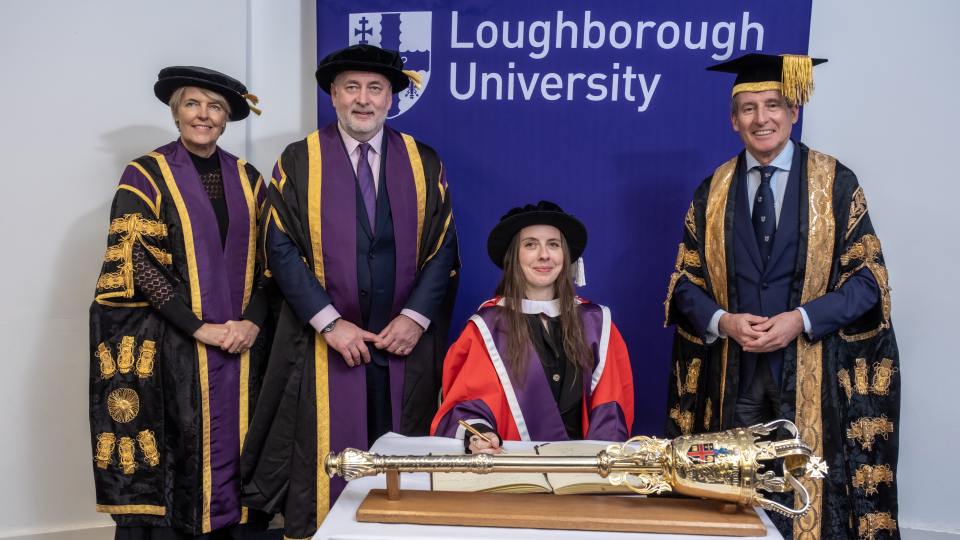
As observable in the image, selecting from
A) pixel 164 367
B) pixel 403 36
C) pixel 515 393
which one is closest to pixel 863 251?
pixel 515 393

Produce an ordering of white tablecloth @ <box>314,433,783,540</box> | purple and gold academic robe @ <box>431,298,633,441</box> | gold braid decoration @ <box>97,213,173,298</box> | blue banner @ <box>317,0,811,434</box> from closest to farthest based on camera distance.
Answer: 1. white tablecloth @ <box>314,433,783,540</box>
2. purple and gold academic robe @ <box>431,298,633,441</box>
3. gold braid decoration @ <box>97,213,173,298</box>
4. blue banner @ <box>317,0,811,434</box>

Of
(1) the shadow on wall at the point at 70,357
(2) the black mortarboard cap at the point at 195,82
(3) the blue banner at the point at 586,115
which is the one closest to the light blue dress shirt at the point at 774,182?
(3) the blue banner at the point at 586,115

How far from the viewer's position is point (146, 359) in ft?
9.65

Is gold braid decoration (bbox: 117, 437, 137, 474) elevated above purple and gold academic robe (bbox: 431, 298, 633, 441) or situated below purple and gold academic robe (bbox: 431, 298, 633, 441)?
below

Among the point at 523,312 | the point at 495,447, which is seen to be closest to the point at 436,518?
the point at 495,447

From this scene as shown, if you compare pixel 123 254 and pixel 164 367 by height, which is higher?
pixel 123 254

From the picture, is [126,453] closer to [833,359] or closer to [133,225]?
[133,225]

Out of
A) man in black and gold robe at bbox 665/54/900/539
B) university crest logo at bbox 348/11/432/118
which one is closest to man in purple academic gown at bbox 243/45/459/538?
university crest logo at bbox 348/11/432/118

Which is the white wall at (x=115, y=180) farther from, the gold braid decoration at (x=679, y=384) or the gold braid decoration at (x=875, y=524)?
the gold braid decoration at (x=679, y=384)

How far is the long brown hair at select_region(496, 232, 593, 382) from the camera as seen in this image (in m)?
2.60

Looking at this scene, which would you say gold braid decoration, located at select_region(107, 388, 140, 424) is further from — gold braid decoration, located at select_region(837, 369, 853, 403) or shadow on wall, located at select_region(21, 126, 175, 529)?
gold braid decoration, located at select_region(837, 369, 853, 403)

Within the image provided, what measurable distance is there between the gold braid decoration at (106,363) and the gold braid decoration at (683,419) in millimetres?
2260

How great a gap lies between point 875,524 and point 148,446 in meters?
2.78

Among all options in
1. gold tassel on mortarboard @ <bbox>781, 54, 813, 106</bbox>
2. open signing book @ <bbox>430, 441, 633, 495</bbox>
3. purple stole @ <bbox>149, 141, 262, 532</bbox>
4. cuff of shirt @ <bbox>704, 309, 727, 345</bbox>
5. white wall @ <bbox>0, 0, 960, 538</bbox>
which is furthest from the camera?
white wall @ <bbox>0, 0, 960, 538</bbox>
